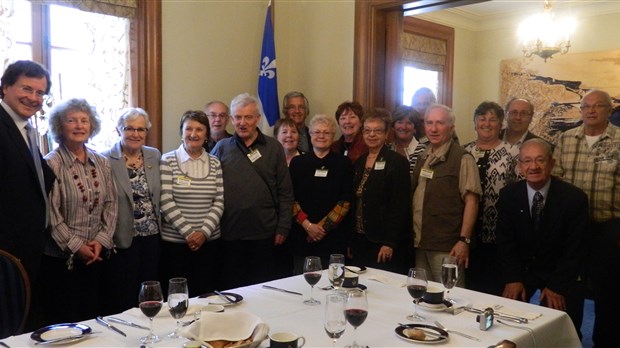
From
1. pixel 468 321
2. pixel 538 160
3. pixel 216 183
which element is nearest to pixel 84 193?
pixel 216 183

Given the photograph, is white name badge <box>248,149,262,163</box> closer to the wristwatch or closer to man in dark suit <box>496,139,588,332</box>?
the wristwatch

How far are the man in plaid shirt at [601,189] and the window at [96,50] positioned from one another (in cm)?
295

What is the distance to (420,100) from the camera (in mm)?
4547

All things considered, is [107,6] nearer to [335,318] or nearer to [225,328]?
[225,328]

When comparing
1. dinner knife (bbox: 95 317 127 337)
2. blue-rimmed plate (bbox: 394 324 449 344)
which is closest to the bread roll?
blue-rimmed plate (bbox: 394 324 449 344)

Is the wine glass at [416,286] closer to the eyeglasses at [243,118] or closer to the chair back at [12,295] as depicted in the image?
the chair back at [12,295]

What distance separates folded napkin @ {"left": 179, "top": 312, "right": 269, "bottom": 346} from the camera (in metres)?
1.54

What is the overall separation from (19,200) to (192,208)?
90cm

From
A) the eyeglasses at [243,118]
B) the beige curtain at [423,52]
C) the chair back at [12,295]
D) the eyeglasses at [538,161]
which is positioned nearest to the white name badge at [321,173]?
the eyeglasses at [243,118]

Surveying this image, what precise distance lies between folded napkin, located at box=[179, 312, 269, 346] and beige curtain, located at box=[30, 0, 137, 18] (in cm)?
294

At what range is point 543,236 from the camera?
280 cm

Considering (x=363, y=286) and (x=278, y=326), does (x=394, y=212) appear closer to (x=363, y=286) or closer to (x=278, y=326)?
(x=363, y=286)

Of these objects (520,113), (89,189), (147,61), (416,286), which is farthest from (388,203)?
(147,61)

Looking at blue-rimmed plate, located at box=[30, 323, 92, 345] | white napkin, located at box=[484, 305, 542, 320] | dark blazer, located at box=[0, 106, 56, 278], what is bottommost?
white napkin, located at box=[484, 305, 542, 320]
